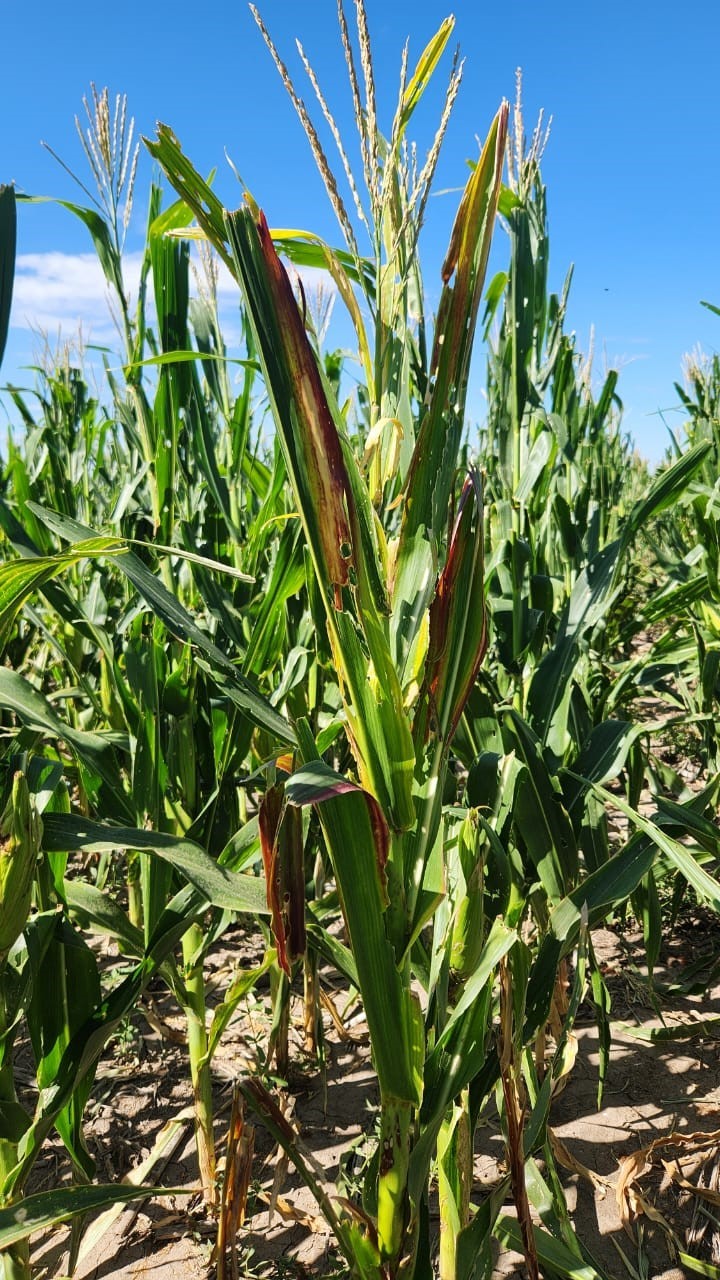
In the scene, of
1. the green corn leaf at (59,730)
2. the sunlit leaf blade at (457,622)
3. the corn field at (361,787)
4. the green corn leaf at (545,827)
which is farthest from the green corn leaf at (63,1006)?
the green corn leaf at (545,827)

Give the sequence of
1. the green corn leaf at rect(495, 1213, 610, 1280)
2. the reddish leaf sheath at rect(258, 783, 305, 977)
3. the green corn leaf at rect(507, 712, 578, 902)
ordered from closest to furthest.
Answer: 1. the reddish leaf sheath at rect(258, 783, 305, 977)
2. the green corn leaf at rect(495, 1213, 610, 1280)
3. the green corn leaf at rect(507, 712, 578, 902)

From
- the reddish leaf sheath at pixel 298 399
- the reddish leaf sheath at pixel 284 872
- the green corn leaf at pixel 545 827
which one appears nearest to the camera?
the reddish leaf sheath at pixel 298 399

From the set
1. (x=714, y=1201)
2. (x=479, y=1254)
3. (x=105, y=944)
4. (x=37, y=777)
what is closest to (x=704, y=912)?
(x=714, y=1201)

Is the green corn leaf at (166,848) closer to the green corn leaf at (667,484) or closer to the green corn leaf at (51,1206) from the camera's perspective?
the green corn leaf at (51,1206)

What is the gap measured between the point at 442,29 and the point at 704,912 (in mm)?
1766

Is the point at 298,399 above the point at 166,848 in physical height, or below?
above

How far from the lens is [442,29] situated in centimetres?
74

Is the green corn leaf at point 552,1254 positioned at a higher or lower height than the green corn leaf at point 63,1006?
lower

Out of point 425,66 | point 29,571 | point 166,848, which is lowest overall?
point 166,848

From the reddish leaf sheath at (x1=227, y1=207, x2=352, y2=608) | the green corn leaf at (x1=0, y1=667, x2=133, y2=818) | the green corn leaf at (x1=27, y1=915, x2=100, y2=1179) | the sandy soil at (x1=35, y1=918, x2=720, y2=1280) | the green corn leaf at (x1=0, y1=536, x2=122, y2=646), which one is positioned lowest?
the sandy soil at (x1=35, y1=918, x2=720, y2=1280)

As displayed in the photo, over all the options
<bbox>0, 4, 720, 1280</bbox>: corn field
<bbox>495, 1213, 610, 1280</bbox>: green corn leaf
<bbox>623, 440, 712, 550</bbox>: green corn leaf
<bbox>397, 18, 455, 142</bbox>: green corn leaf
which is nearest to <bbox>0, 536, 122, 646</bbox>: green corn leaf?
<bbox>0, 4, 720, 1280</bbox>: corn field

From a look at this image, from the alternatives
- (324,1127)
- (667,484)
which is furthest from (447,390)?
(324,1127)

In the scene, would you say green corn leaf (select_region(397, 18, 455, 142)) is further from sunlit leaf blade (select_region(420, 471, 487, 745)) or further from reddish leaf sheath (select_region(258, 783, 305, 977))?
reddish leaf sheath (select_region(258, 783, 305, 977))

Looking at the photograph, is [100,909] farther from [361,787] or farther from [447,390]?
[447,390]
